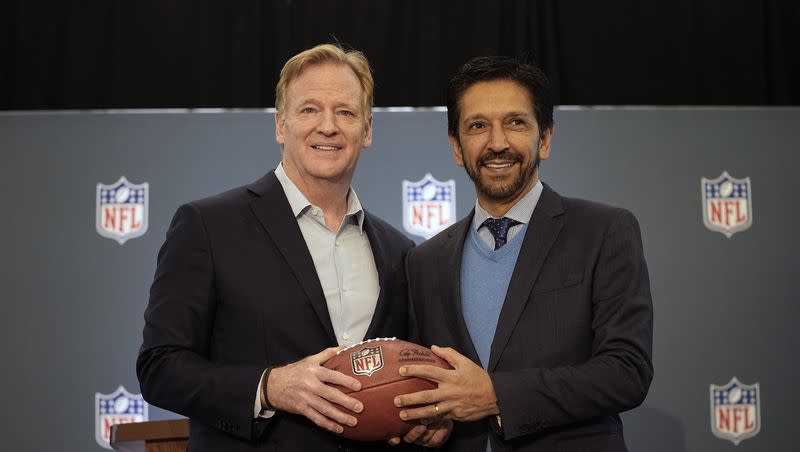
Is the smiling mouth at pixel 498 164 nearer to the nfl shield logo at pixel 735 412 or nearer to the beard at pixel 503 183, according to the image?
the beard at pixel 503 183

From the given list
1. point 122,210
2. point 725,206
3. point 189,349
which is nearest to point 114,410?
point 122,210

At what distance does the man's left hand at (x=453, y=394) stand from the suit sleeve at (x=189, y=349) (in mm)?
378

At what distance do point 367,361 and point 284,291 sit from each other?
34cm

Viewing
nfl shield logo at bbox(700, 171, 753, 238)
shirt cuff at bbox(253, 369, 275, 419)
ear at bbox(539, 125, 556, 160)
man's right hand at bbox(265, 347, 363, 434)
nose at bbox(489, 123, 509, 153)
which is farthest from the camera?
nfl shield logo at bbox(700, 171, 753, 238)

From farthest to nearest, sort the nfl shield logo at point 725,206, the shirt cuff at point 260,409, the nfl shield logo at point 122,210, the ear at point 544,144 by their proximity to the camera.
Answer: the nfl shield logo at point 725,206
the nfl shield logo at point 122,210
the ear at point 544,144
the shirt cuff at point 260,409

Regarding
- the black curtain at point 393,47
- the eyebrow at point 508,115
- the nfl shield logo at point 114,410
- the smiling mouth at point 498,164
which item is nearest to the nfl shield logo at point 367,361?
the smiling mouth at point 498,164

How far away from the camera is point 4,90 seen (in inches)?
163

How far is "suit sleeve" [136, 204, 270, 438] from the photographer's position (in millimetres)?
1952

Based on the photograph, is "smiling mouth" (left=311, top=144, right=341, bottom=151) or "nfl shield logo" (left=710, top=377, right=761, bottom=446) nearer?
"smiling mouth" (left=311, top=144, right=341, bottom=151)

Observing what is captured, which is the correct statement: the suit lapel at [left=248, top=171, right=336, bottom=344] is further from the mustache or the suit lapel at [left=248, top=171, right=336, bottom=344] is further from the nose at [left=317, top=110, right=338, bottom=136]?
the mustache

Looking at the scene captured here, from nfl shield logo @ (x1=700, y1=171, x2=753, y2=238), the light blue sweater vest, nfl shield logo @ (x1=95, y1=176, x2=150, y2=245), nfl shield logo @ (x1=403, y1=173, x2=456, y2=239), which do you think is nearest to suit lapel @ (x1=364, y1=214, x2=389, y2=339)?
the light blue sweater vest

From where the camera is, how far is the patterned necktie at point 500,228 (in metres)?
2.23

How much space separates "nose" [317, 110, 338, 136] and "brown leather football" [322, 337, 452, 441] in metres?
0.65

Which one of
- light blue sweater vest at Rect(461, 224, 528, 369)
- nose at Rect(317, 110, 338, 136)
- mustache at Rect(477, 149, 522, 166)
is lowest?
light blue sweater vest at Rect(461, 224, 528, 369)
